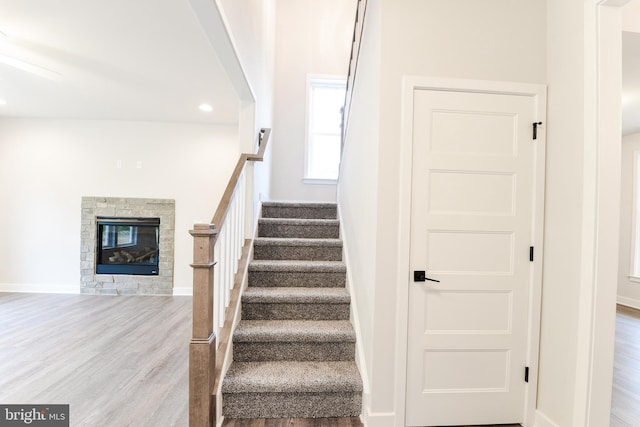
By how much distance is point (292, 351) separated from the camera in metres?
2.03

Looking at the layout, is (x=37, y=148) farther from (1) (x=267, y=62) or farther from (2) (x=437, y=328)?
(2) (x=437, y=328)

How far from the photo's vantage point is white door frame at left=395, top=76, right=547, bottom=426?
170 cm

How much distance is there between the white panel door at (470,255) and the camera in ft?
5.67

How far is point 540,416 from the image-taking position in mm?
1715

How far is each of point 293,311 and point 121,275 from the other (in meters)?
3.72

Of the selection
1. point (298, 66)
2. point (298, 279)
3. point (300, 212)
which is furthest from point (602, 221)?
point (298, 66)

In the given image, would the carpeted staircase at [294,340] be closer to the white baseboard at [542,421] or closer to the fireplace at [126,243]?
the white baseboard at [542,421]

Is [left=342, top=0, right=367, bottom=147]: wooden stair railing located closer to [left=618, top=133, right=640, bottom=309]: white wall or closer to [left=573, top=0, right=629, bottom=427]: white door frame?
[left=573, top=0, right=629, bottom=427]: white door frame

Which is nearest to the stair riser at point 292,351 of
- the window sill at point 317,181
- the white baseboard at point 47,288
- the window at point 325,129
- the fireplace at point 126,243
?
the window sill at point 317,181

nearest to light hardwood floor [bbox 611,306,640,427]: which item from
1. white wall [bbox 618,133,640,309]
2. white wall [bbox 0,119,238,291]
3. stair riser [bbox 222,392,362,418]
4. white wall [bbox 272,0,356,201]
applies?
white wall [bbox 618,133,640,309]

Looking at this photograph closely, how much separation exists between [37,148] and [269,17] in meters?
4.27

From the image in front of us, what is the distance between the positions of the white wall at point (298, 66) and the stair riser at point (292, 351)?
2.72 metres

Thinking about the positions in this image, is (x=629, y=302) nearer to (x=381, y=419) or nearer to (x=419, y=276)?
(x=419, y=276)

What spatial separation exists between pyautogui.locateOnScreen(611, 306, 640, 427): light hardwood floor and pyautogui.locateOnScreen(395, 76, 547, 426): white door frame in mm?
764
